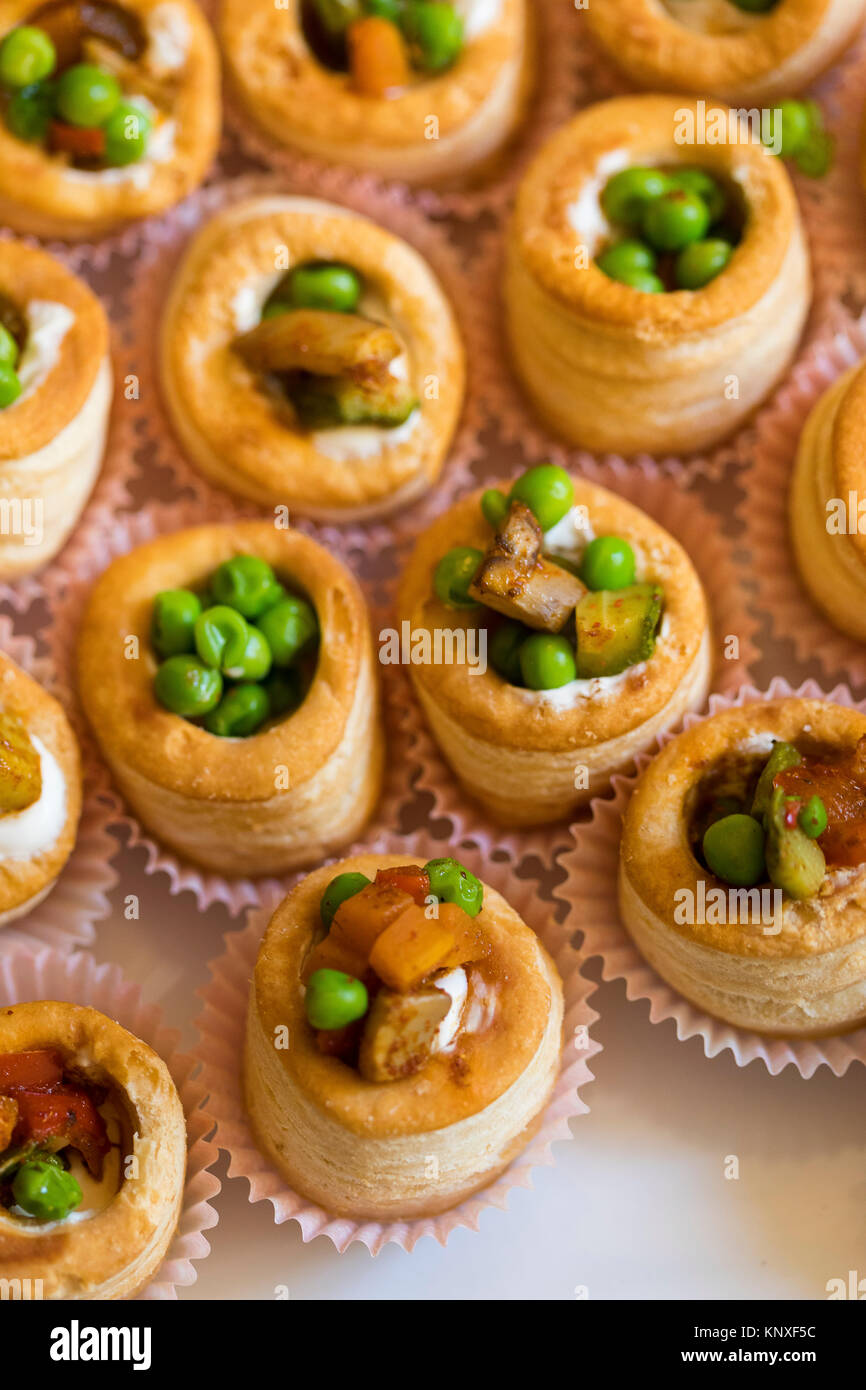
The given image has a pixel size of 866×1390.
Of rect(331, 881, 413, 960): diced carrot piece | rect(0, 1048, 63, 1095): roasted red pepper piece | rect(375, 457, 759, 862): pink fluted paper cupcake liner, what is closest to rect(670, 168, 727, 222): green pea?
rect(375, 457, 759, 862): pink fluted paper cupcake liner

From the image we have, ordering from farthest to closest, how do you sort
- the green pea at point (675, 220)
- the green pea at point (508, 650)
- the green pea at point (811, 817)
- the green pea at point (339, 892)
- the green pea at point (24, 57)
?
the green pea at point (24, 57)
the green pea at point (675, 220)
the green pea at point (508, 650)
the green pea at point (339, 892)
the green pea at point (811, 817)

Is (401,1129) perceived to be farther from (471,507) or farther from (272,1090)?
(471,507)

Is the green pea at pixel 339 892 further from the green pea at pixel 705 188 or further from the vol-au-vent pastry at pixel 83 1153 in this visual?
the green pea at pixel 705 188

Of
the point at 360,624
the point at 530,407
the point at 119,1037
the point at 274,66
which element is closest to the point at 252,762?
the point at 360,624

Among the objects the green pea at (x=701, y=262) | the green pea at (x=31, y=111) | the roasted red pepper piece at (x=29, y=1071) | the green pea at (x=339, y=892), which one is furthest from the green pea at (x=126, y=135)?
the roasted red pepper piece at (x=29, y=1071)

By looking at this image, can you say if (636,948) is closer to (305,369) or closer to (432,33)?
(305,369)

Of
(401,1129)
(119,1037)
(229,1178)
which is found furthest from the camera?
(229,1178)

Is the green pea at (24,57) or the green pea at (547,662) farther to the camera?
the green pea at (24,57)
